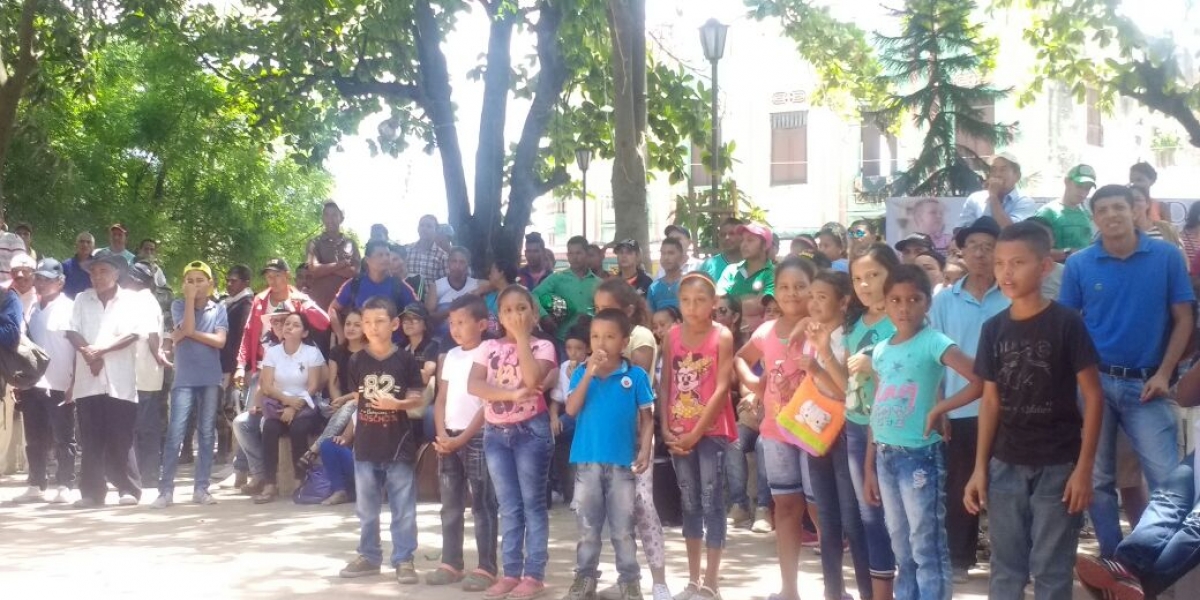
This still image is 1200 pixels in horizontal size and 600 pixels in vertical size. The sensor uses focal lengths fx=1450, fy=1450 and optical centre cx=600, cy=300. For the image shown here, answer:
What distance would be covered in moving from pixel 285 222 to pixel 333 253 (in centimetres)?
1790

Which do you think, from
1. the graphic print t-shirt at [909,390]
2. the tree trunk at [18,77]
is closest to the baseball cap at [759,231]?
the graphic print t-shirt at [909,390]

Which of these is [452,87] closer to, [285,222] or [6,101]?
[6,101]

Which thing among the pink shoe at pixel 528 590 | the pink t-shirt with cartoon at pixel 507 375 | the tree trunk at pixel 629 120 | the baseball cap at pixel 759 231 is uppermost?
the tree trunk at pixel 629 120

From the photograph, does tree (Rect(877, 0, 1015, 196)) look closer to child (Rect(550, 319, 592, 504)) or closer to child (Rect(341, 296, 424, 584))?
child (Rect(550, 319, 592, 504))

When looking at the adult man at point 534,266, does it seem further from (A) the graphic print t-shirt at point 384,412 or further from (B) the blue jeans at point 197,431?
(A) the graphic print t-shirt at point 384,412

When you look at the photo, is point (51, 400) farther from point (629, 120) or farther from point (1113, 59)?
point (1113, 59)

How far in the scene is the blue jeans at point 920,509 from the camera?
6188 mm

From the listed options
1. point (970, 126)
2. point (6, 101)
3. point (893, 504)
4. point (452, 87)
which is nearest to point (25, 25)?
point (6, 101)

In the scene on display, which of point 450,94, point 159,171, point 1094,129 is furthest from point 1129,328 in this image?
point 1094,129

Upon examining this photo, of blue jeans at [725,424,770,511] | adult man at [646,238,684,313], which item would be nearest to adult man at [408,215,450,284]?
adult man at [646,238,684,313]

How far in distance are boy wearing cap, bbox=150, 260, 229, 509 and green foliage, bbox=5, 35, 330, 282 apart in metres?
13.2

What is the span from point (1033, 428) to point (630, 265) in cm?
717

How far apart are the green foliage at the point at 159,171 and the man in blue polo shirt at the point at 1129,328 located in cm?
1980

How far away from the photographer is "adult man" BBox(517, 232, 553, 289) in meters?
13.5
